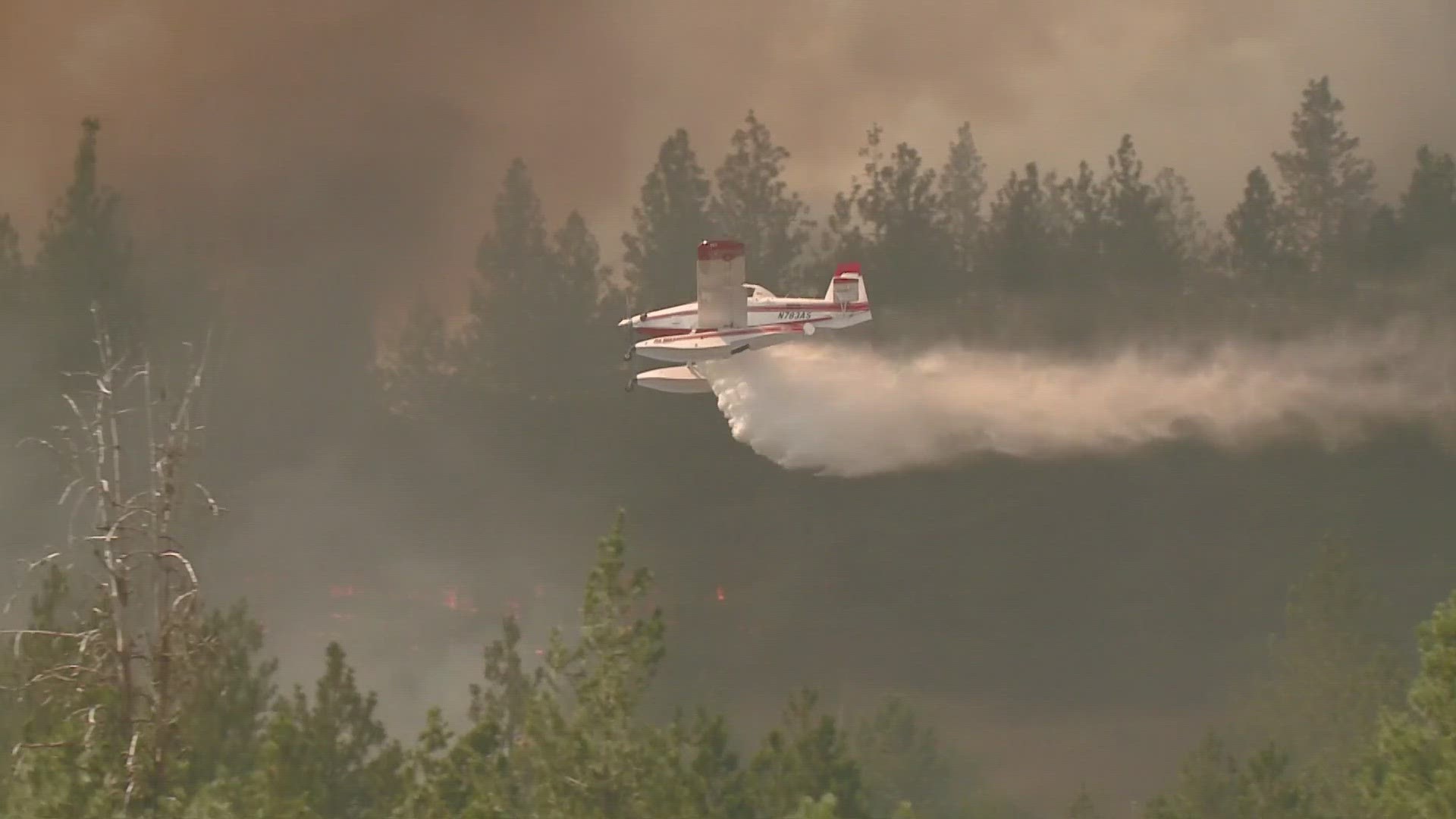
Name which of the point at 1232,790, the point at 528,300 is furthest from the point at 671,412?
the point at 1232,790

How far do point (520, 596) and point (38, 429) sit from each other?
9010 mm

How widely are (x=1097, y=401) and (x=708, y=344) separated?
750 centimetres

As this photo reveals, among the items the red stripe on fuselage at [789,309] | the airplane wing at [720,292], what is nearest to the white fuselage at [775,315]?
the red stripe on fuselage at [789,309]

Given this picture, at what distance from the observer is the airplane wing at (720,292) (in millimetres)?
22500

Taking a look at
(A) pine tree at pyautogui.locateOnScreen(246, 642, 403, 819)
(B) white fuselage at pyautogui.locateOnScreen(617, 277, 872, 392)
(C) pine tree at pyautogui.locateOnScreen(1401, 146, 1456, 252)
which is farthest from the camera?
(C) pine tree at pyautogui.locateOnScreen(1401, 146, 1456, 252)

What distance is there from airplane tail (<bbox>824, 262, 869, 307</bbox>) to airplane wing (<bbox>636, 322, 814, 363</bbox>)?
3.33ft

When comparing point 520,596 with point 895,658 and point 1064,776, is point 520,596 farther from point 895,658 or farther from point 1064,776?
point 1064,776

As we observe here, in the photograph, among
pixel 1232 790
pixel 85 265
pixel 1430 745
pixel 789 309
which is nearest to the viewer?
pixel 1430 745

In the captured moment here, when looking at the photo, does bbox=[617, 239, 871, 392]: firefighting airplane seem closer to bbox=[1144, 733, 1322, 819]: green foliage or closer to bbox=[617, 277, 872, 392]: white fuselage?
bbox=[617, 277, 872, 392]: white fuselage

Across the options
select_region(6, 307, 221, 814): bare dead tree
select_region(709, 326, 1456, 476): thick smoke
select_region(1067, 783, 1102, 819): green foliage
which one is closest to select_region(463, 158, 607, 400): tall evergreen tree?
select_region(709, 326, 1456, 476): thick smoke

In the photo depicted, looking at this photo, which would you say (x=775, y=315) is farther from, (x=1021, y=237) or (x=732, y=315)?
(x=1021, y=237)

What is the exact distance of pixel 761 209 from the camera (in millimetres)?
28531

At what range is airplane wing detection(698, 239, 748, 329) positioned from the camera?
22.5 metres

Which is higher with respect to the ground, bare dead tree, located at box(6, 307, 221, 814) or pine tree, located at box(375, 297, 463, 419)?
pine tree, located at box(375, 297, 463, 419)
